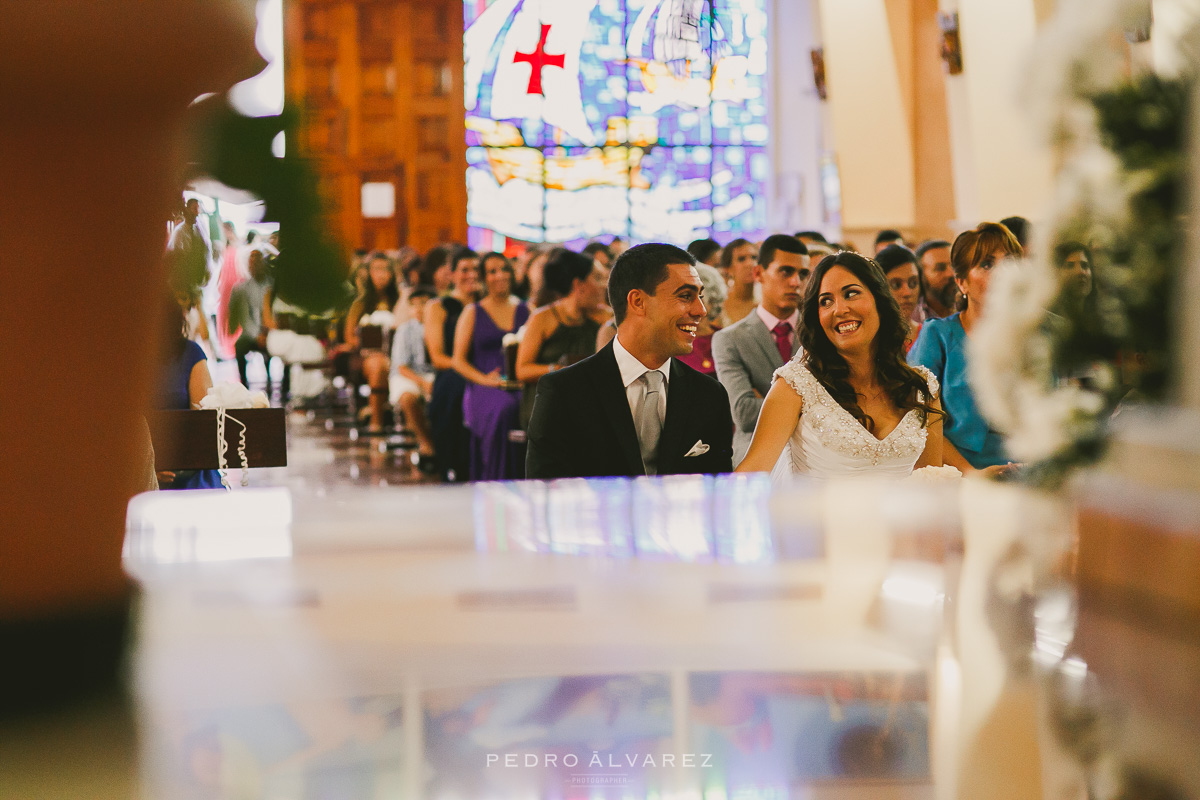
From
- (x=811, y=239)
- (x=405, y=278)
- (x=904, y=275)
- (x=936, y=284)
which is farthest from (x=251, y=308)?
(x=405, y=278)

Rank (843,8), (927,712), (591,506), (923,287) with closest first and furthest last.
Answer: (927,712) < (591,506) < (923,287) < (843,8)

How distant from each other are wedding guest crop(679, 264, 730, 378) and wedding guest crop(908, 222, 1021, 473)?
1.15 m

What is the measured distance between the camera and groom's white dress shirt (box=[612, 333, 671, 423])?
3229 millimetres

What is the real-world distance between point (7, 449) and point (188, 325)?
1.55ft

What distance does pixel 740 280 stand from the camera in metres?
6.34

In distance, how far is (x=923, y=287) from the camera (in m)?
5.62

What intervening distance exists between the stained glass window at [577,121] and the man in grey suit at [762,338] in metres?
12.3

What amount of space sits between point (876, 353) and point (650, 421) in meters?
0.69

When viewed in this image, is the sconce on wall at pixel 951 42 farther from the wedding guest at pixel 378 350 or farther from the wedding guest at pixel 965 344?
the wedding guest at pixel 965 344

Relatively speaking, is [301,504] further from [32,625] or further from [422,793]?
[422,793]

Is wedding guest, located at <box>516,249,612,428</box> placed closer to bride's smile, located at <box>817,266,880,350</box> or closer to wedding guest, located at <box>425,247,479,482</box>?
wedding guest, located at <box>425,247,479,482</box>

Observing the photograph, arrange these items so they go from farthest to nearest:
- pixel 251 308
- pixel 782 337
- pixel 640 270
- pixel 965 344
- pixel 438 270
Answer: pixel 438 270 < pixel 782 337 < pixel 965 344 < pixel 640 270 < pixel 251 308

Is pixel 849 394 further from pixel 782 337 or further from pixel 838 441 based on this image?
pixel 782 337

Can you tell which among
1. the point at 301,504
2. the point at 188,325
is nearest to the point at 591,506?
the point at 301,504
